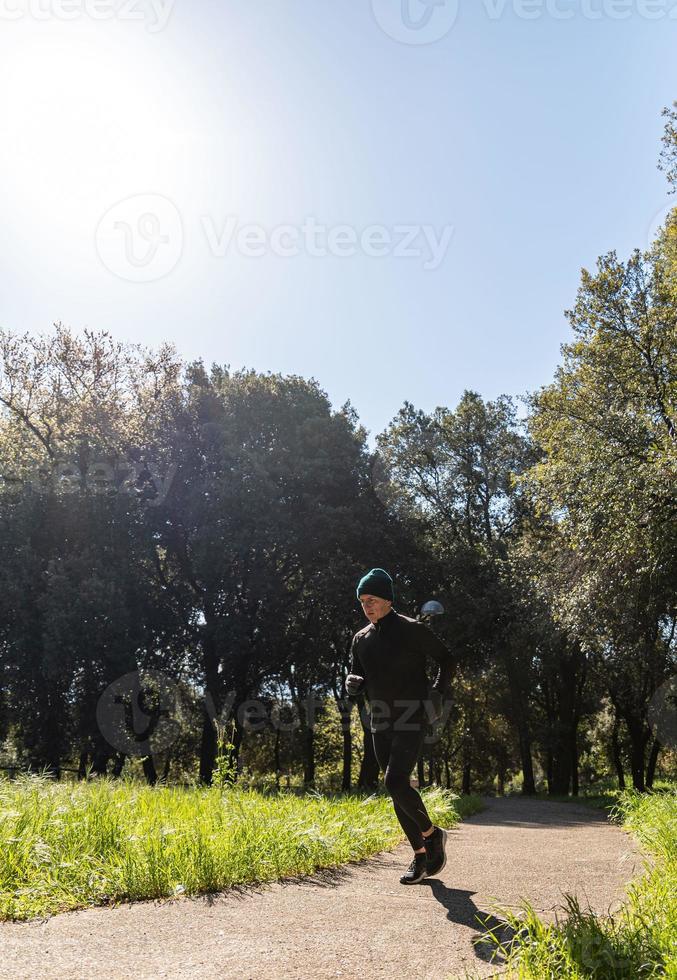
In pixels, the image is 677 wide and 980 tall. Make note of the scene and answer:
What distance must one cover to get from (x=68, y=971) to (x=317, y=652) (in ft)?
72.4

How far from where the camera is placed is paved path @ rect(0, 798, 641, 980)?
99.7 inches

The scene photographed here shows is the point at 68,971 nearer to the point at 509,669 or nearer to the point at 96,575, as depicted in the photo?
the point at 96,575

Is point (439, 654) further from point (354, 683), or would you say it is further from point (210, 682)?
point (210, 682)

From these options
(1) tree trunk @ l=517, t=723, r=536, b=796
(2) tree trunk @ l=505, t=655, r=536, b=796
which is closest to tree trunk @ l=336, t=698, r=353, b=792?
(2) tree trunk @ l=505, t=655, r=536, b=796

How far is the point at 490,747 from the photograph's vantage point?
4466cm

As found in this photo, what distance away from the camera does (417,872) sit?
4.18m

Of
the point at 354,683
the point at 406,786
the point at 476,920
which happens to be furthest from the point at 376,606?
the point at 476,920

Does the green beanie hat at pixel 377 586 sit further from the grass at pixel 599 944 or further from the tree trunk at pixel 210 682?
the tree trunk at pixel 210 682

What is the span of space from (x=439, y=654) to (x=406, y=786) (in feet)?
2.65

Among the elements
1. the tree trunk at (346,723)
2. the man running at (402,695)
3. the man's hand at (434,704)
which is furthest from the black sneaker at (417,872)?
the tree trunk at (346,723)

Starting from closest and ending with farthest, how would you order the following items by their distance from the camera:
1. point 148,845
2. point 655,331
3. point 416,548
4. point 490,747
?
point 148,845, point 655,331, point 416,548, point 490,747

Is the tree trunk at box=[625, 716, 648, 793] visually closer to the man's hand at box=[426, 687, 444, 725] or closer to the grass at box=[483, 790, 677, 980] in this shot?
the man's hand at box=[426, 687, 444, 725]

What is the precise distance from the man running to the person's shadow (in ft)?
0.97

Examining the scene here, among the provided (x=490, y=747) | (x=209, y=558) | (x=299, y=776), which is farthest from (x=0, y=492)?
(x=490, y=747)
